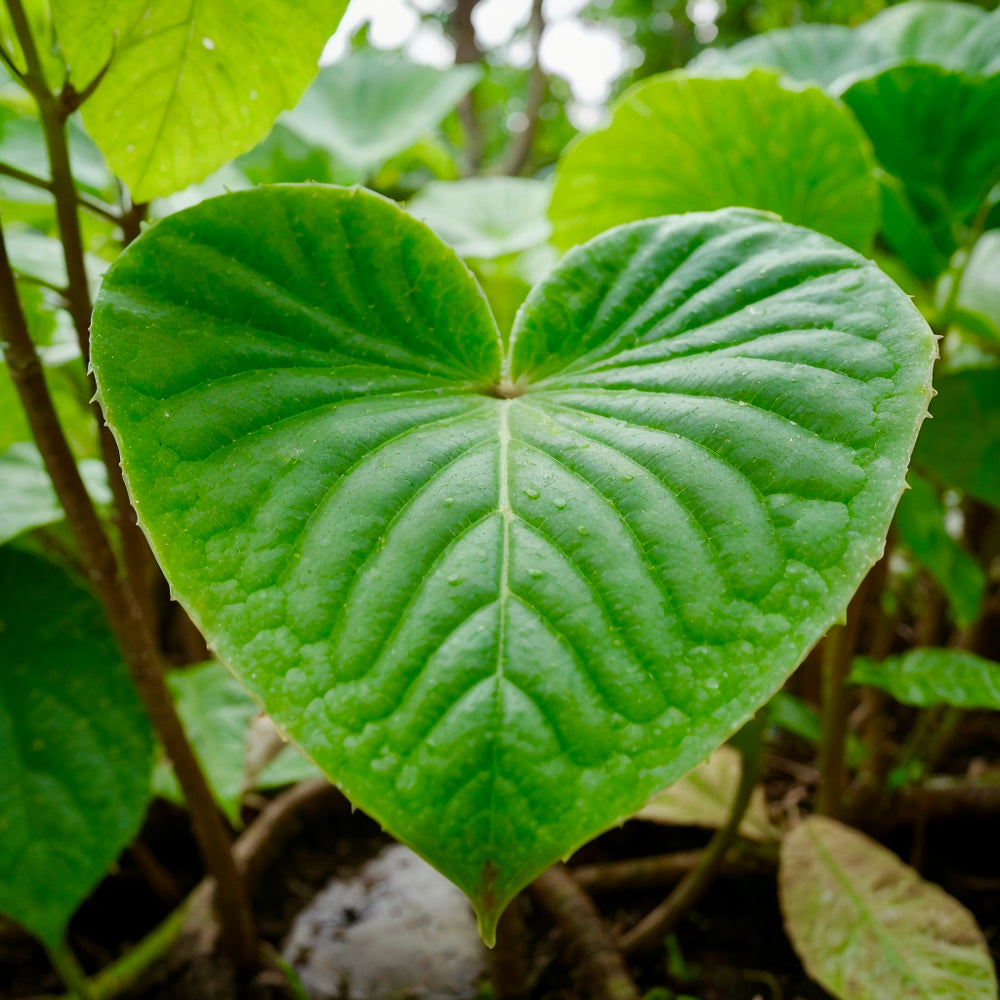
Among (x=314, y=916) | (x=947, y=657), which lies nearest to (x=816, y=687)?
(x=947, y=657)

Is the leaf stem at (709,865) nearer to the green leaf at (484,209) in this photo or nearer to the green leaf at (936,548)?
the green leaf at (936,548)

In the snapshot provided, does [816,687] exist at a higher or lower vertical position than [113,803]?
lower

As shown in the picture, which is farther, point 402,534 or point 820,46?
point 820,46

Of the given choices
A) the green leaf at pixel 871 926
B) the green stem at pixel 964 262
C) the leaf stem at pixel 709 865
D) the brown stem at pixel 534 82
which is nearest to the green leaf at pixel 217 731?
the leaf stem at pixel 709 865

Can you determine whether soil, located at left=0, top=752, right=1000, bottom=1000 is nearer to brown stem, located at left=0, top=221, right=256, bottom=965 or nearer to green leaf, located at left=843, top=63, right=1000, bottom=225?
brown stem, located at left=0, top=221, right=256, bottom=965

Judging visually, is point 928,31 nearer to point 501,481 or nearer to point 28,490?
point 501,481

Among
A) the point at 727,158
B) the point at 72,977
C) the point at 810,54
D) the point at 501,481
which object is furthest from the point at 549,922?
the point at 810,54

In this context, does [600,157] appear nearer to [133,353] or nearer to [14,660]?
[133,353]
